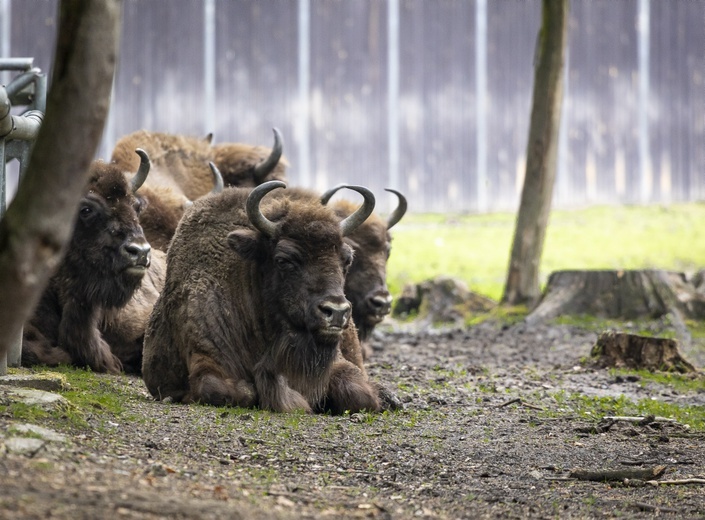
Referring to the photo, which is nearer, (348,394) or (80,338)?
(348,394)

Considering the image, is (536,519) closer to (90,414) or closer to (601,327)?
(90,414)

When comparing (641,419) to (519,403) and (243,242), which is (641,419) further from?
(243,242)

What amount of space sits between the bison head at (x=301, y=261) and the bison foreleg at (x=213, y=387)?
545mm

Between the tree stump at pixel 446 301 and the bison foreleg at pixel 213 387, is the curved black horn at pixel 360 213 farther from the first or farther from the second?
the tree stump at pixel 446 301

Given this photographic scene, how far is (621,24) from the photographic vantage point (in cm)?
2231

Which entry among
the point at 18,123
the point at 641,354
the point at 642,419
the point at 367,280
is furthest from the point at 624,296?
the point at 18,123

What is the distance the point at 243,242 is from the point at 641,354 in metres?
4.86

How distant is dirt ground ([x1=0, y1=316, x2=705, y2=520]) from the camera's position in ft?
13.5

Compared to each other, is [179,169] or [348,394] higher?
[179,169]

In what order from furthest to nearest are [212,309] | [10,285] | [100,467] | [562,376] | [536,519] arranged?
[562,376] → [212,309] → [536,519] → [100,467] → [10,285]

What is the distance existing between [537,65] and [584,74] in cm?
837

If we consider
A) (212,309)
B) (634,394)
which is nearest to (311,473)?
(212,309)

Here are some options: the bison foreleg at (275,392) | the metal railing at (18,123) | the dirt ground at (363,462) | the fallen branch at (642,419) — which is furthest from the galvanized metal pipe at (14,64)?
the fallen branch at (642,419)

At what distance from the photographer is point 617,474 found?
5719 millimetres
